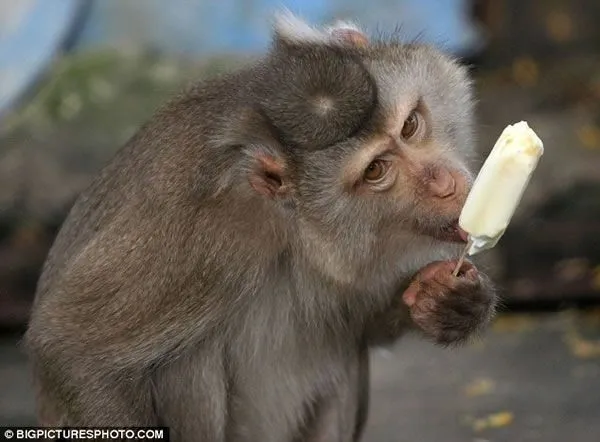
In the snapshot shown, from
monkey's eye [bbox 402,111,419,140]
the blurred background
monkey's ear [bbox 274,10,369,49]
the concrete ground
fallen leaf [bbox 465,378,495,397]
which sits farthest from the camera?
the blurred background

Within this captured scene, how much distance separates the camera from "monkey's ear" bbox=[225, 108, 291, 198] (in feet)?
12.6

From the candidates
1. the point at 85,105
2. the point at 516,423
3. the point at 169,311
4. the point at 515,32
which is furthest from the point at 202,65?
the point at 169,311

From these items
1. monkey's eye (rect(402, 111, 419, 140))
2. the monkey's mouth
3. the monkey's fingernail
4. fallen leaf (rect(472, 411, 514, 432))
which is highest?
monkey's eye (rect(402, 111, 419, 140))

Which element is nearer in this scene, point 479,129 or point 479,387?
point 479,387

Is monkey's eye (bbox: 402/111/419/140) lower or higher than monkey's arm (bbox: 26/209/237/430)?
higher

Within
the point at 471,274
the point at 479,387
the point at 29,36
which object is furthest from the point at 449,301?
the point at 29,36

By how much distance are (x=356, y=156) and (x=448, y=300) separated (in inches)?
26.0

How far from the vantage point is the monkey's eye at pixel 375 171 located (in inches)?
149

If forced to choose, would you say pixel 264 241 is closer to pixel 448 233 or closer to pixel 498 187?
pixel 448 233

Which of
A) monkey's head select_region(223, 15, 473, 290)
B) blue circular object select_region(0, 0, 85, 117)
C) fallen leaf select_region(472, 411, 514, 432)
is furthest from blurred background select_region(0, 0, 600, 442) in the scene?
monkey's head select_region(223, 15, 473, 290)

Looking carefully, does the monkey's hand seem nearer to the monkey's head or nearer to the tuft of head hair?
the monkey's head

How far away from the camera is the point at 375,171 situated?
12.5 ft

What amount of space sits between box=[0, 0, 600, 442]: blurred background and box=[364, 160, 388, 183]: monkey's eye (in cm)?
212

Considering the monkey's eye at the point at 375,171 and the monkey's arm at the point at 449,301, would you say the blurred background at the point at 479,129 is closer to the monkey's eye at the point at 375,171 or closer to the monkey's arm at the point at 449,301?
the monkey's arm at the point at 449,301
